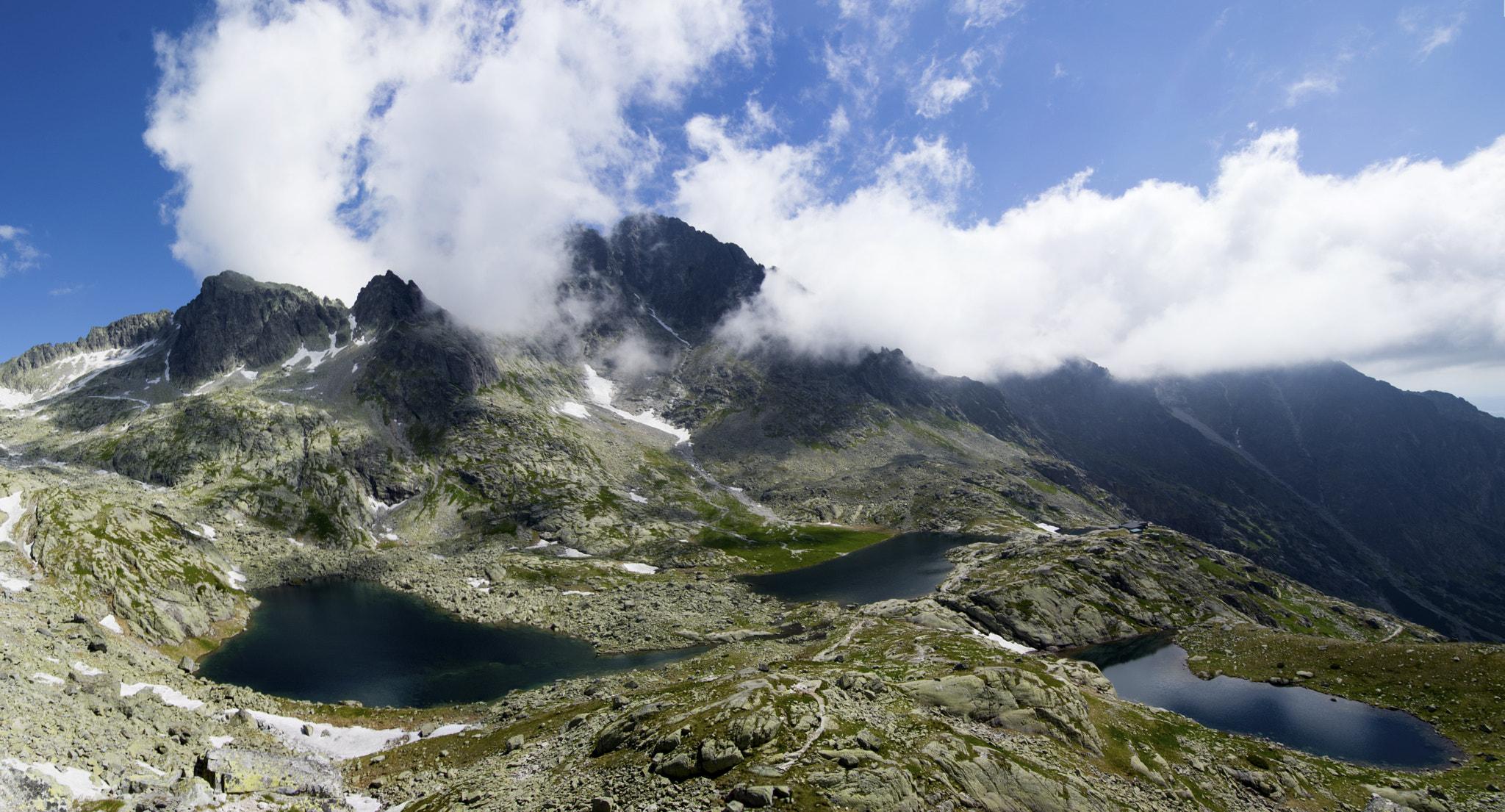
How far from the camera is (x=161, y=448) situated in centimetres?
17038

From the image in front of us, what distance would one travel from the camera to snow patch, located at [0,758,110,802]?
1060 inches

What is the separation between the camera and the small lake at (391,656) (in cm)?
6800

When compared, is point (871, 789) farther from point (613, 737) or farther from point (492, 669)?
point (492, 669)

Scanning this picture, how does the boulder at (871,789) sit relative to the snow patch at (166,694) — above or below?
below

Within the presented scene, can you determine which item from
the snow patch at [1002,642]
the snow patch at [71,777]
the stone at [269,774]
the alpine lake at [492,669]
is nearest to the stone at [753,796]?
the stone at [269,774]

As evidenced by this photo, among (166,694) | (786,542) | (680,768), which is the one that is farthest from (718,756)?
(786,542)

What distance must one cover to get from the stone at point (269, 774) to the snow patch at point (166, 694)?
33.7 feet

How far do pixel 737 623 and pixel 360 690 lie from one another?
51802mm

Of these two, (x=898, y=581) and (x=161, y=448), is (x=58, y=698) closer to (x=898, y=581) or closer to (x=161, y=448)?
(x=898, y=581)

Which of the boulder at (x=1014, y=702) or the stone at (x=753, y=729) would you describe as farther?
the boulder at (x=1014, y=702)

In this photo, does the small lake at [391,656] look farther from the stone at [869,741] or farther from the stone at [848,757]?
the stone at [848,757]

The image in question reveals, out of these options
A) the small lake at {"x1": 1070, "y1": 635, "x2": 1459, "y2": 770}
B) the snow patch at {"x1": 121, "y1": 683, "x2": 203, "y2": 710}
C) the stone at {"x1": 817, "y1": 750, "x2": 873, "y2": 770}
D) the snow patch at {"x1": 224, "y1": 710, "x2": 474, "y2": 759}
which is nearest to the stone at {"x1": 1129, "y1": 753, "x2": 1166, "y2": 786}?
the stone at {"x1": 817, "y1": 750, "x2": 873, "y2": 770}

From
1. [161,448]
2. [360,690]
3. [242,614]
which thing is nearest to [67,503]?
[242,614]

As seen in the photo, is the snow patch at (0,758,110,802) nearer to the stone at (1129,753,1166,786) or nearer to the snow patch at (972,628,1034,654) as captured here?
the stone at (1129,753,1166,786)
